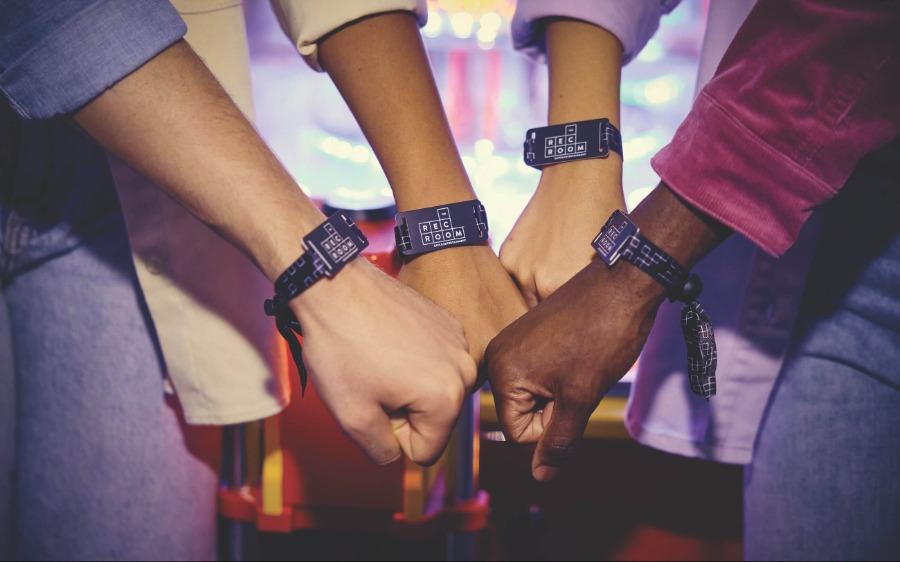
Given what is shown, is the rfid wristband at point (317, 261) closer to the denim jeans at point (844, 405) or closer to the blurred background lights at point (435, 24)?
the denim jeans at point (844, 405)

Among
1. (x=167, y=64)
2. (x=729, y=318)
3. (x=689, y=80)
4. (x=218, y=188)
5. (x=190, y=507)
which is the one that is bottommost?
(x=190, y=507)

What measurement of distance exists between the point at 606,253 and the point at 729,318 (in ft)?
0.89

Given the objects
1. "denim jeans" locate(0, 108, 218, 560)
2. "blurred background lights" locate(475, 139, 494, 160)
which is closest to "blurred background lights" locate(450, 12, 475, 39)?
"blurred background lights" locate(475, 139, 494, 160)

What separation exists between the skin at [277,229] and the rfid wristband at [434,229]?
10cm

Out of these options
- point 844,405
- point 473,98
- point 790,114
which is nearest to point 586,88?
point 790,114

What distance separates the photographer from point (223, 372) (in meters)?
0.84

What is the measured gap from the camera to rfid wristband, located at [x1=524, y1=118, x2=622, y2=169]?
81 centimetres

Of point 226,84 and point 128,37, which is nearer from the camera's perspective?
point 128,37

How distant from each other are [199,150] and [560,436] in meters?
0.48

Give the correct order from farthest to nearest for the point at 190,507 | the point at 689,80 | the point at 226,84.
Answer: the point at 689,80 < the point at 190,507 < the point at 226,84

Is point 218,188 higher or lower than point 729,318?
higher

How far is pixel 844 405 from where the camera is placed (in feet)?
2.86

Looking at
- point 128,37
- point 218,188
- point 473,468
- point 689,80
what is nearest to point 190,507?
point 473,468

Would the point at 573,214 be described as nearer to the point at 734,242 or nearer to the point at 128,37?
the point at 734,242
